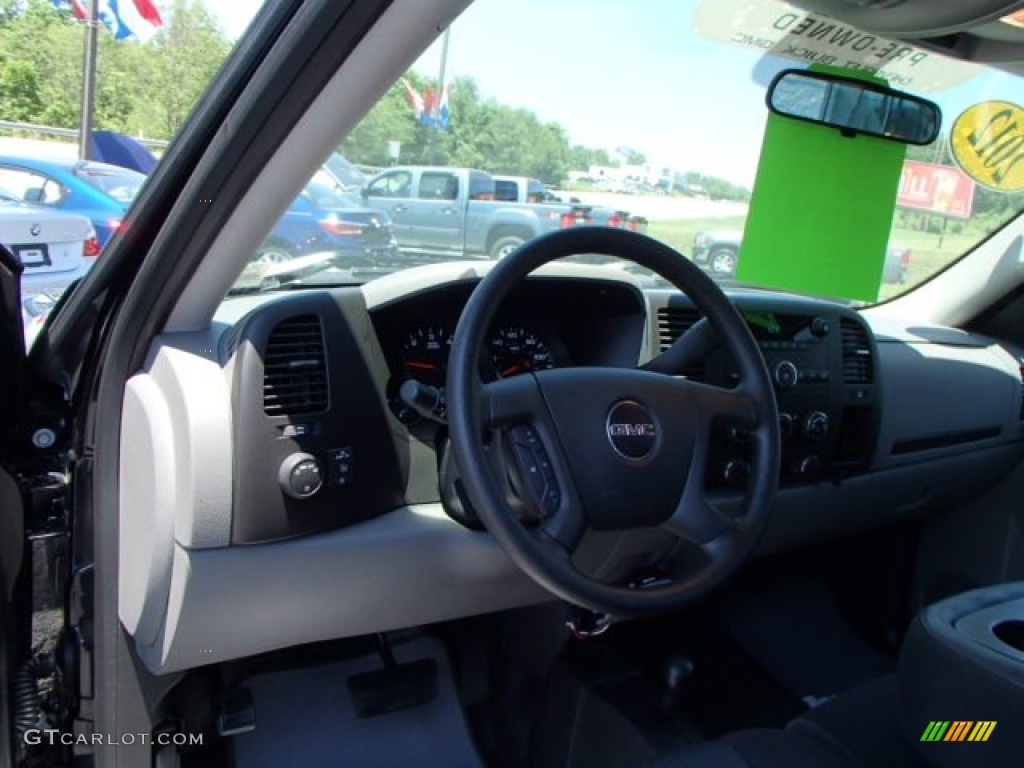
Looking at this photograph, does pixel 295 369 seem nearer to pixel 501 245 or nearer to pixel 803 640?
pixel 501 245

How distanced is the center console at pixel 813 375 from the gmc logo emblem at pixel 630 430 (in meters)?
0.64

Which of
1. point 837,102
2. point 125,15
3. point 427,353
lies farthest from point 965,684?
point 125,15

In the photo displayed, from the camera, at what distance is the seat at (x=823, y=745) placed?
61.9 inches

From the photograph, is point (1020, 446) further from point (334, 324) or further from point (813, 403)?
point (334, 324)

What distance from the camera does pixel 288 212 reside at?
1.46 m

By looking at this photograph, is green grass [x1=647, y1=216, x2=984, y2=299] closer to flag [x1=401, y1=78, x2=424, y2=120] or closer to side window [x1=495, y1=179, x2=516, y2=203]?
side window [x1=495, y1=179, x2=516, y2=203]

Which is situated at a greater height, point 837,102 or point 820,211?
point 837,102

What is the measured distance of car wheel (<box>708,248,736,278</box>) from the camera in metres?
2.00

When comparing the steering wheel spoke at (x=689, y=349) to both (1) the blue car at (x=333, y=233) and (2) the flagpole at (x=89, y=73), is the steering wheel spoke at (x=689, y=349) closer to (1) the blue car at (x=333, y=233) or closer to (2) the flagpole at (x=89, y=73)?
(1) the blue car at (x=333, y=233)

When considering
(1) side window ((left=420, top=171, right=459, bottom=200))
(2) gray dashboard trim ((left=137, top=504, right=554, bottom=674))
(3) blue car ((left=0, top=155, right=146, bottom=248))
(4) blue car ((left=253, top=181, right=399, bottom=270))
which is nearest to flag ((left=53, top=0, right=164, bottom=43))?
(3) blue car ((left=0, top=155, right=146, bottom=248))

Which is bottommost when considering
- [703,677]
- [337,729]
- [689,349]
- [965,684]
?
[337,729]

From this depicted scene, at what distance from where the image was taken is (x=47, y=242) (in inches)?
74.6

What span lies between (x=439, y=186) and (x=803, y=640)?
2.05 meters

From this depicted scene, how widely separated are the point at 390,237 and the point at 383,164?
0.26 metres
